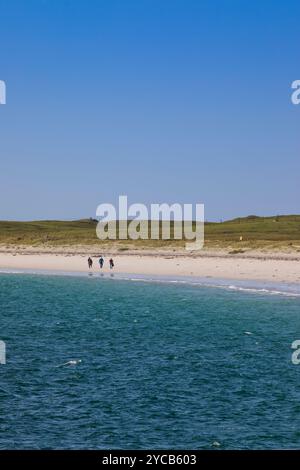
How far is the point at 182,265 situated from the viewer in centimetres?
9181

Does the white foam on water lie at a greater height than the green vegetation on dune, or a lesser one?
lesser

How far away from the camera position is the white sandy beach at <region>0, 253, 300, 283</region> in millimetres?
78169

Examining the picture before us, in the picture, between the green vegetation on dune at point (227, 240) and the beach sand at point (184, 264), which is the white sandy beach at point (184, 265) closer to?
the beach sand at point (184, 264)

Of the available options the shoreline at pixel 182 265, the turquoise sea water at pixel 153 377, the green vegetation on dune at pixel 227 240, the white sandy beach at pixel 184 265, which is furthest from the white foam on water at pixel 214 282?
the green vegetation on dune at pixel 227 240

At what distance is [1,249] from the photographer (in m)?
140

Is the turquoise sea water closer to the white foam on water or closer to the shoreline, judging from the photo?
the white foam on water

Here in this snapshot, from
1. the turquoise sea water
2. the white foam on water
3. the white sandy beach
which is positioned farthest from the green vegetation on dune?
the turquoise sea water

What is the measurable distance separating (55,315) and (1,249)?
91005 mm

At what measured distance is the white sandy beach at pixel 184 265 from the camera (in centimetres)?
7817

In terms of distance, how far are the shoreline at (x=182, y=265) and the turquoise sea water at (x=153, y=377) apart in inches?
871

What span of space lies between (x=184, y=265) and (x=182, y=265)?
32 cm

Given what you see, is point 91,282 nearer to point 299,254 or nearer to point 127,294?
point 127,294

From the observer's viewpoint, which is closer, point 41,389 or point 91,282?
point 41,389
